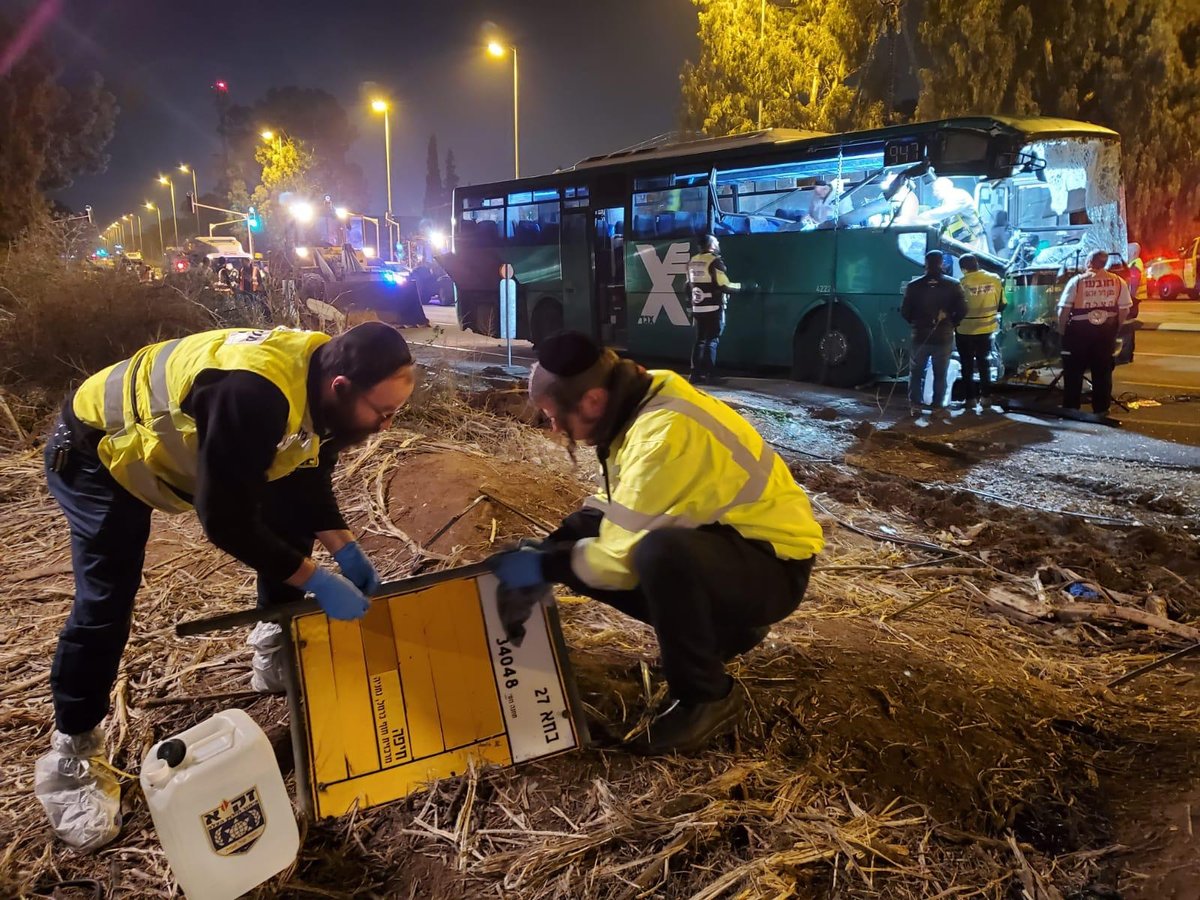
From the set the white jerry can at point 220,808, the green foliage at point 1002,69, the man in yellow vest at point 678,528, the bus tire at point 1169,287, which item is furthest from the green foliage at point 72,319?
the bus tire at point 1169,287

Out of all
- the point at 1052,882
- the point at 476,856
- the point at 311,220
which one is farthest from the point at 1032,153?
the point at 311,220

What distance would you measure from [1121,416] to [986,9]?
58.8 feet

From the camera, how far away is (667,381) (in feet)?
8.26

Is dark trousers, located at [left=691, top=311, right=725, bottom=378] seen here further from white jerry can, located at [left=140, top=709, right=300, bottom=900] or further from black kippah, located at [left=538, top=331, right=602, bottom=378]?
white jerry can, located at [left=140, top=709, right=300, bottom=900]

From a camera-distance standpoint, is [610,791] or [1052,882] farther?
[610,791]

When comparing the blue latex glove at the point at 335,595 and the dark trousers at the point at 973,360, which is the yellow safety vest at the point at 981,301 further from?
the blue latex glove at the point at 335,595

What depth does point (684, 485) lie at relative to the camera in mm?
2371

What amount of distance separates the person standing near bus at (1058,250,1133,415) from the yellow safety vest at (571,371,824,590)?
24.0 feet

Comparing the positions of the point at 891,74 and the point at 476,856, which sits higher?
the point at 891,74

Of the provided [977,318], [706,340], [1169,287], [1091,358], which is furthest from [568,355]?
[1169,287]

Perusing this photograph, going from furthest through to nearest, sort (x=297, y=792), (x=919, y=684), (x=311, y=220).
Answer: (x=311, y=220), (x=919, y=684), (x=297, y=792)

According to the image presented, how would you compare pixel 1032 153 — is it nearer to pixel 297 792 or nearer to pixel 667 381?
pixel 667 381

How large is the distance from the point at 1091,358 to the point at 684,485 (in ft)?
25.9

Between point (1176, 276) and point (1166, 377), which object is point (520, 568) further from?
point (1176, 276)
